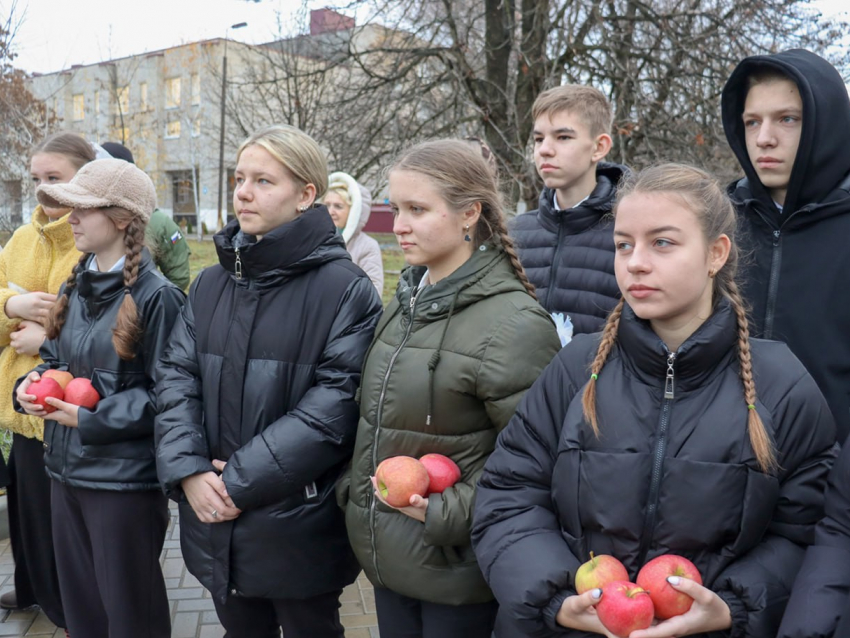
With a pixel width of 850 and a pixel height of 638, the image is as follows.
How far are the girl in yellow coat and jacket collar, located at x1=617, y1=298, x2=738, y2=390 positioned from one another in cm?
275

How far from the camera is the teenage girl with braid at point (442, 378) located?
7.80 feet

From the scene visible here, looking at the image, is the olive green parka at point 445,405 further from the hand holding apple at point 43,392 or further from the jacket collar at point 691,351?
the hand holding apple at point 43,392

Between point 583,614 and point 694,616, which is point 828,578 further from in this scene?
point 583,614

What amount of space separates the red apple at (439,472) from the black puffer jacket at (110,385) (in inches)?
50.4

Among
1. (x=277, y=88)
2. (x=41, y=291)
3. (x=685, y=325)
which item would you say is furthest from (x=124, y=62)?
(x=685, y=325)

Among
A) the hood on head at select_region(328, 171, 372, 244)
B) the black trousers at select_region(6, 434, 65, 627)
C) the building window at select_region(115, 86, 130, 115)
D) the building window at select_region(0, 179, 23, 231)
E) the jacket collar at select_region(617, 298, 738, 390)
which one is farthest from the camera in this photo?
the building window at select_region(115, 86, 130, 115)

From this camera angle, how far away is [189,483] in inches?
105

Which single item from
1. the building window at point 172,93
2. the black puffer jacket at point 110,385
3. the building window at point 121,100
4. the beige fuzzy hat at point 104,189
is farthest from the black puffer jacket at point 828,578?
the building window at point 172,93

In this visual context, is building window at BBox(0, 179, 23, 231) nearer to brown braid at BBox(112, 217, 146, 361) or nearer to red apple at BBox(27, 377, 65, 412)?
brown braid at BBox(112, 217, 146, 361)

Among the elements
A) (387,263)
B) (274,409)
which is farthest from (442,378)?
(387,263)

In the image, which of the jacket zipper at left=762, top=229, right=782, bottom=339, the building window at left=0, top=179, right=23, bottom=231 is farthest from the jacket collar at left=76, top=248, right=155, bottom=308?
the building window at left=0, top=179, right=23, bottom=231

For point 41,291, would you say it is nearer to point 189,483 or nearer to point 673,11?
point 189,483

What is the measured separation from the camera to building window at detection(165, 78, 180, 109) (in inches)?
1439

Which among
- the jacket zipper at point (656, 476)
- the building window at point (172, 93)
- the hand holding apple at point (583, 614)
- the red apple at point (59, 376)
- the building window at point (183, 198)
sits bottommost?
the building window at point (183, 198)
